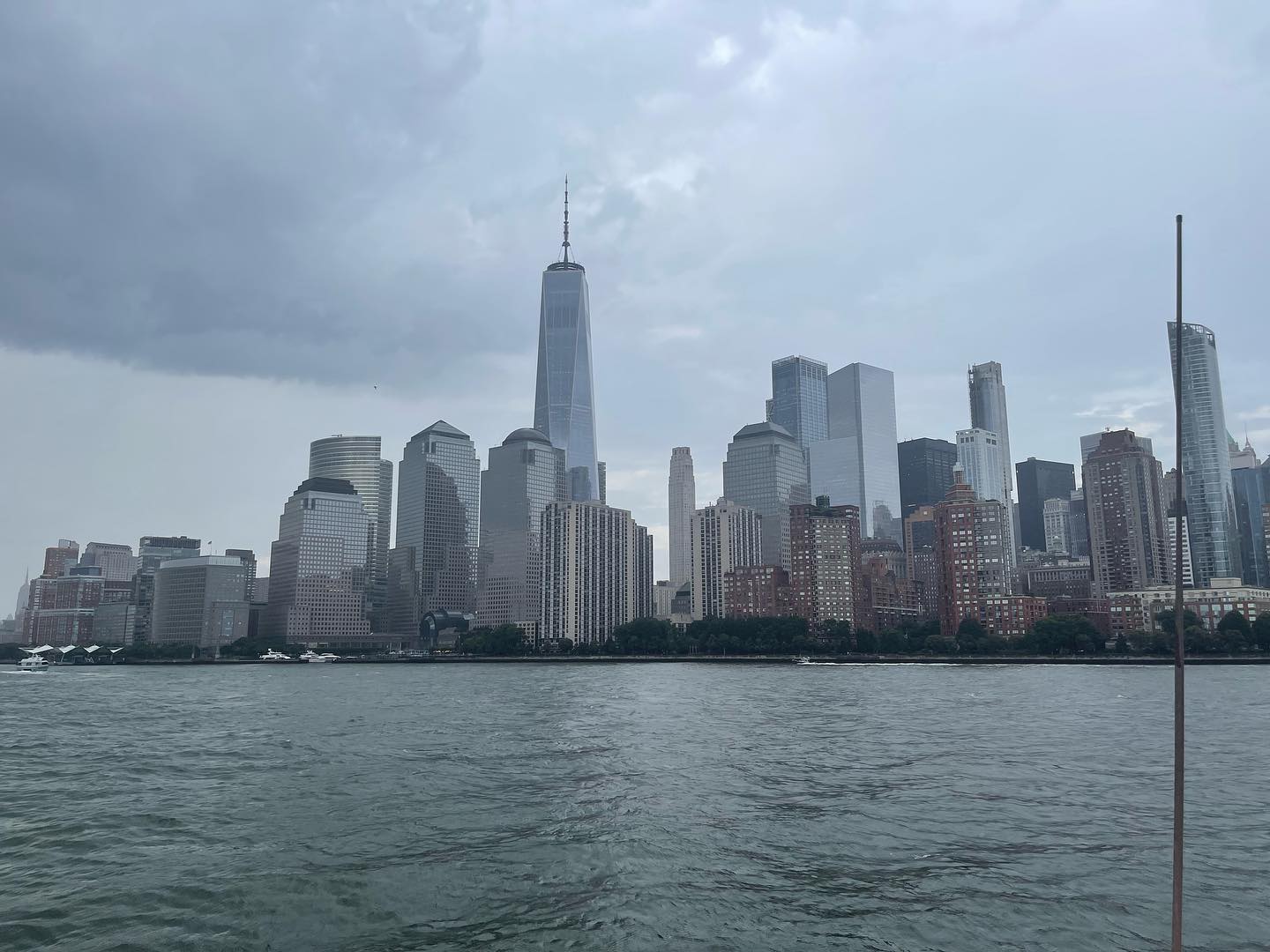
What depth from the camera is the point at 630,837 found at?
126 ft

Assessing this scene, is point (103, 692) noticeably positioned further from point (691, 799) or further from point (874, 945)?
point (874, 945)

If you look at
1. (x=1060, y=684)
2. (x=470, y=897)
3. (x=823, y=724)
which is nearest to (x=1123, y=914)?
(x=470, y=897)

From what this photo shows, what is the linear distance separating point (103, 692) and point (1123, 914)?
530 ft

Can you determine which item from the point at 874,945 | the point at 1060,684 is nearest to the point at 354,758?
the point at 874,945

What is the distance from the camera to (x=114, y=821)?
140 ft

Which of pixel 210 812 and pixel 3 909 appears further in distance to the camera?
pixel 210 812

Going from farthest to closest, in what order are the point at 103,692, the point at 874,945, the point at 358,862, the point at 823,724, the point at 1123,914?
the point at 103,692
the point at 823,724
the point at 358,862
the point at 1123,914
the point at 874,945

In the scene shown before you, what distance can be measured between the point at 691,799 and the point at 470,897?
18.6 m

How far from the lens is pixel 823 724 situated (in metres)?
84.2

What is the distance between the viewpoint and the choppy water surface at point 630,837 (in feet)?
90.4

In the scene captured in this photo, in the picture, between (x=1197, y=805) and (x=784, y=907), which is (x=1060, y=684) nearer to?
(x=1197, y=805)

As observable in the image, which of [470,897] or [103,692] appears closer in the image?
[470,897]

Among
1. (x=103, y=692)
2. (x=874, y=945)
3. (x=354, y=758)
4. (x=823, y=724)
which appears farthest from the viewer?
(x=103, y=692)

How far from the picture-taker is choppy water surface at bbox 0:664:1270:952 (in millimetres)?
27562
